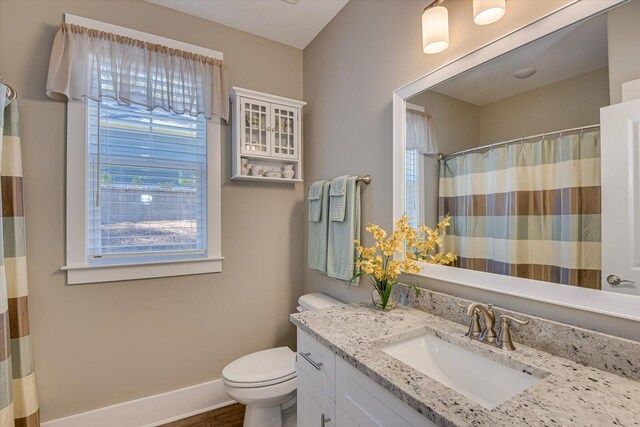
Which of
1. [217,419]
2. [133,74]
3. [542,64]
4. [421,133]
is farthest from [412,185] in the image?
[217,419]

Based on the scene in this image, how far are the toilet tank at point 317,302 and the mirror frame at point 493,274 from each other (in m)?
0.72

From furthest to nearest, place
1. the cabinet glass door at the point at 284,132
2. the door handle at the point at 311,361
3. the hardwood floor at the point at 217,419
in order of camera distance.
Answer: the cabinet glass door at the point at 284,132 → the hardwood floor at the point at 217,419 → the door handle at the point at 311,361

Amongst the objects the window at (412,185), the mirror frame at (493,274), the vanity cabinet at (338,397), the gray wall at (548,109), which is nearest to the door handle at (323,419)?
the vanity cabinet at (338,397)

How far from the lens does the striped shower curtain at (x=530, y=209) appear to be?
2.86 ft

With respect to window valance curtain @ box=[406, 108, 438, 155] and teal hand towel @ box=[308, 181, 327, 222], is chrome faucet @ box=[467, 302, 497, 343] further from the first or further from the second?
teal hand towel @ box=[308, 181, 327, 222]

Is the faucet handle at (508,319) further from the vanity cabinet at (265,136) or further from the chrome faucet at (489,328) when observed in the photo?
the vanity cabinet at (265,136)

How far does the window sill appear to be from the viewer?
169 centimetres

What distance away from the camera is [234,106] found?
6.82 ft

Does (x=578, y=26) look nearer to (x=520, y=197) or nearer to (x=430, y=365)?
(x=520, y=197)

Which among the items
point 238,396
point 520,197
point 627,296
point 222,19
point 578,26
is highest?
point 222,19

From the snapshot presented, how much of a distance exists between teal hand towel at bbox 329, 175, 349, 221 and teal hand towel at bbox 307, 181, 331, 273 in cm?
8

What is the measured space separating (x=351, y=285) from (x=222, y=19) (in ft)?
6.59

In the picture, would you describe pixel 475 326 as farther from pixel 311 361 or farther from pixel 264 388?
pixel 264 388

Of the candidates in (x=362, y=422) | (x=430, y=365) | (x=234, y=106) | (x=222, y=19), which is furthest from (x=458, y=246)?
(x=222, y=19)
